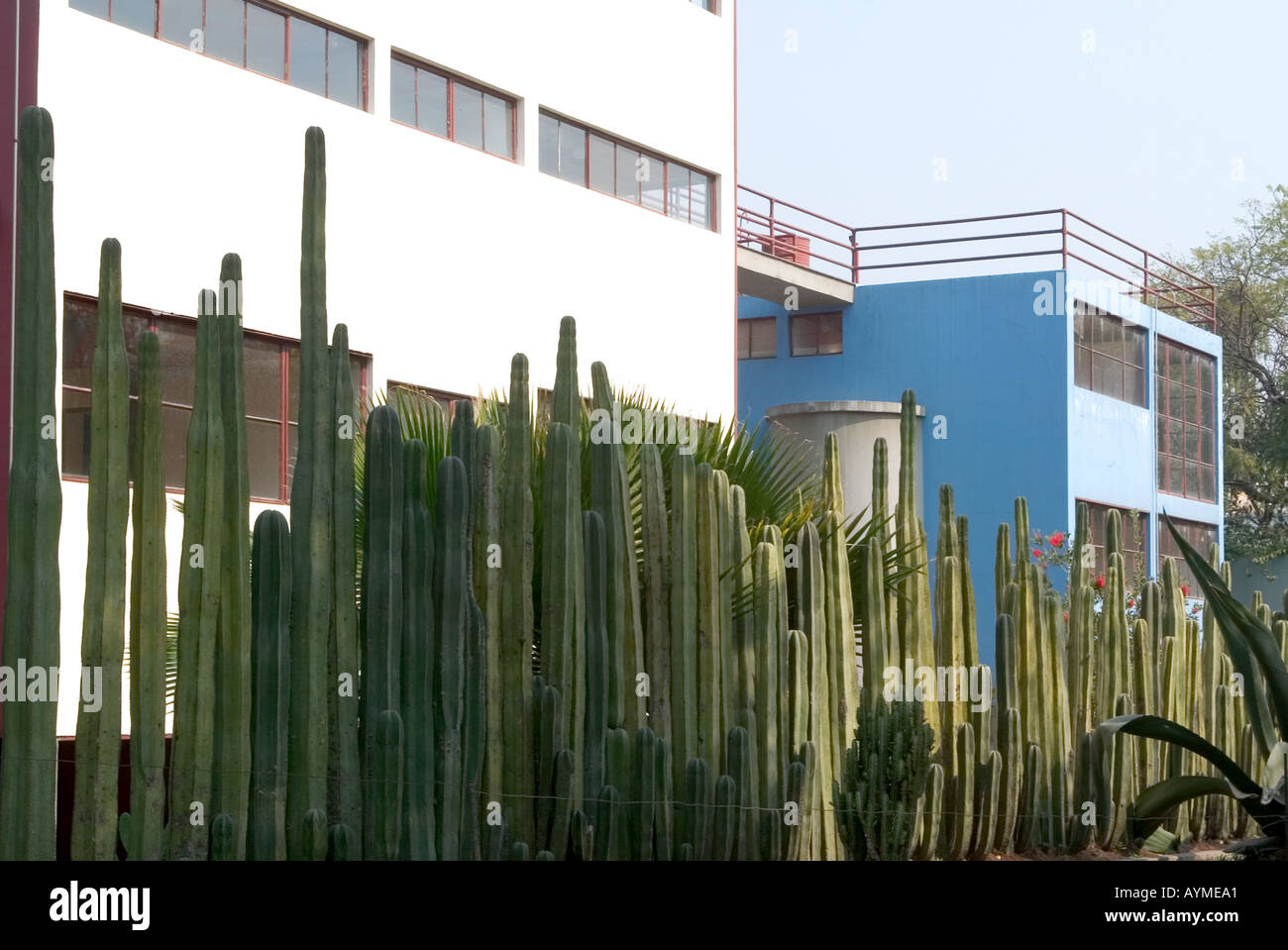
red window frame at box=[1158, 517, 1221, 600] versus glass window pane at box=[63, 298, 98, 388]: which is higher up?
glass window pane at box=[63, 298, 98, 388]

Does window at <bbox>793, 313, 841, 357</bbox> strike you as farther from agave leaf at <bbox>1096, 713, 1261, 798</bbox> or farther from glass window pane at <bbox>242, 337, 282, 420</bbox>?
agave leaf at <bbox>1096, 713, 1261, 798</bbox>

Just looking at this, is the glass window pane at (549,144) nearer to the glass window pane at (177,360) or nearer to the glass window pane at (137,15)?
the glass window pane at (137,15)

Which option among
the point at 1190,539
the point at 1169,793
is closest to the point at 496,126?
the point at 1169,793

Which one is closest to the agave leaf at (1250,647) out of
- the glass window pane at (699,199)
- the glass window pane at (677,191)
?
the glass window pane at (677,191)

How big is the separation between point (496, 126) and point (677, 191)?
9.97 ft

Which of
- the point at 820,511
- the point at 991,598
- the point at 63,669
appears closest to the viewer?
the point at 820,511

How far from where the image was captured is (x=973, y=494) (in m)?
23.8

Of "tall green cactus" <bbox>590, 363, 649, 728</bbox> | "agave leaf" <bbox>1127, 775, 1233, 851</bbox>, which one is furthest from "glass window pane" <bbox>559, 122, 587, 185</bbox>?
"tall green cactus" <bbox>590, 363, 649, 728</bbox>

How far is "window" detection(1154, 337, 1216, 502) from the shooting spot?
93.4 ft

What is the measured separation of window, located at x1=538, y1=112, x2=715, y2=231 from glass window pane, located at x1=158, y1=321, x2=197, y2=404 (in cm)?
494

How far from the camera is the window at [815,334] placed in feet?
84.3
